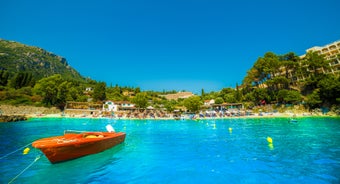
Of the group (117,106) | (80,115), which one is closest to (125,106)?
(117,106)

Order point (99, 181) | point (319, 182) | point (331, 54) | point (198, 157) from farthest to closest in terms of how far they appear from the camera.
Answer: point (331, 54), point (198, 157), point (99, 181), point (319, 182)

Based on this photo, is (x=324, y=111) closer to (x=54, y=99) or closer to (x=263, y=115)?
(x=263, y=115)

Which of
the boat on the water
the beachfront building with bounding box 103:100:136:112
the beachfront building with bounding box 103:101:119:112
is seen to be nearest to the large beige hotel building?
the boat on the water

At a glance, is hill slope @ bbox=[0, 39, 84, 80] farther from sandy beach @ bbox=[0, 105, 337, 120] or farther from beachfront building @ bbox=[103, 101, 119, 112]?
beachfront building @ bbox=[103, 101, 119, 112]

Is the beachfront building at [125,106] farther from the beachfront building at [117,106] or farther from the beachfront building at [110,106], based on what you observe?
the beachfront building at [110,106]

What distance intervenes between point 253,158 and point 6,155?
1544 centimetres

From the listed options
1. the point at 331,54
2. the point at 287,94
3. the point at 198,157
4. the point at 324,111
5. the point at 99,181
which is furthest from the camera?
the point at 331,54

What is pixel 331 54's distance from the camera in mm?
58375

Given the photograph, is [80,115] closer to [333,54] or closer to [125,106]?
[125,106]

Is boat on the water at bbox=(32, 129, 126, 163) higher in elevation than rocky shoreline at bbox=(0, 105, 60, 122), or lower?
lower

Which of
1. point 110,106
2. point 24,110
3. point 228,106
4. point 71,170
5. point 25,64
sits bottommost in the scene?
point 71,170

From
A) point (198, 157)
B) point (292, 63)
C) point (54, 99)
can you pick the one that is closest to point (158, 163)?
point (198, 157)

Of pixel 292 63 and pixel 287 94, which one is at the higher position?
pixel 292 63

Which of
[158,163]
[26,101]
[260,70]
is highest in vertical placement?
[260,70]
